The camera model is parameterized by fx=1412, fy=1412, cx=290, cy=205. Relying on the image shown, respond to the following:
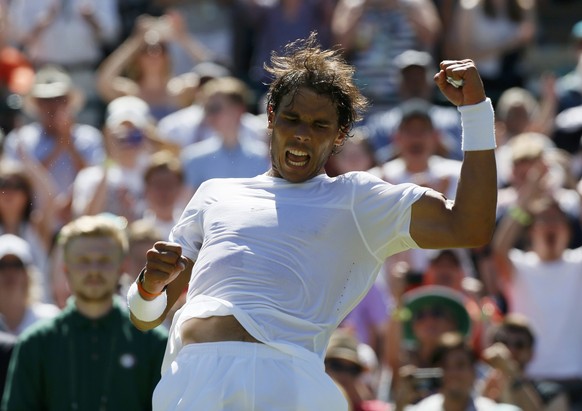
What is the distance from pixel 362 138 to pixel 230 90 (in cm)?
101

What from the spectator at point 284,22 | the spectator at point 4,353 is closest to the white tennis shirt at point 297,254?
the spectator at point 4,353

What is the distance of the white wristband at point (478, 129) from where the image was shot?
4.39m

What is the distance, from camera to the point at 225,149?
9859mm

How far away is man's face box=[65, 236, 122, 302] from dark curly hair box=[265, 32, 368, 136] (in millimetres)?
2066

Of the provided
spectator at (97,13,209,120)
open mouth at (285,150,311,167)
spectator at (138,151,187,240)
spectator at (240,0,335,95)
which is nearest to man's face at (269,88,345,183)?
open mouth at (285,150,311,167)

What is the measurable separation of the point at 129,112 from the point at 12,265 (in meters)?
2.36

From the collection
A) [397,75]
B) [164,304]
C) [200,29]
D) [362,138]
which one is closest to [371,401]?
[362,138]

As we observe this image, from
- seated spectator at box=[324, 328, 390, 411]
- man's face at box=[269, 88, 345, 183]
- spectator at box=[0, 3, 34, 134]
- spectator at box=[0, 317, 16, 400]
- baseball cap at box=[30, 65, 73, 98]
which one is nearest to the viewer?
man's face at box=[269, 88, 345, 183]

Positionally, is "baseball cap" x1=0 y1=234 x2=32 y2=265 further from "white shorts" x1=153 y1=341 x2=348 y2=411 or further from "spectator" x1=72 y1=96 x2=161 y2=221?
"white shorts" x1=153 y1=341 x2=348 y2=411

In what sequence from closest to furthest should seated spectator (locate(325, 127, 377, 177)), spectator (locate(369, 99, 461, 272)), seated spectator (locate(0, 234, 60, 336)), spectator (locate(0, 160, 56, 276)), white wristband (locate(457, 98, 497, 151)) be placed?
white wristband (locate(457, 98, 497, 151)) → seated spectator (locate(0, 234, 60, 336)) → spectator (locate(0, 160, 56, 276)) → spectator (locate(369, 99, 461, 272)) → seated spectator (locate(325, 127, 377, 177))

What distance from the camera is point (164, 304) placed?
15.5 ft

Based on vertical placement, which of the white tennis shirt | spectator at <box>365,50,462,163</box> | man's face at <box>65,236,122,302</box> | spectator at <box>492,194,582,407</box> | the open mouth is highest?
the open mouth

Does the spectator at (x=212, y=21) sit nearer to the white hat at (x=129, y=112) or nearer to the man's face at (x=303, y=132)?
the white hat at (x=129, y=112)

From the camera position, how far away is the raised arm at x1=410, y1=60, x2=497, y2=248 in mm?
4340
